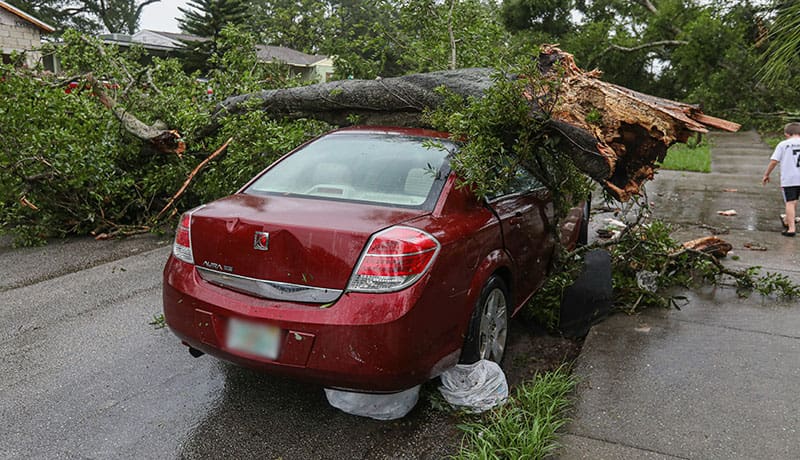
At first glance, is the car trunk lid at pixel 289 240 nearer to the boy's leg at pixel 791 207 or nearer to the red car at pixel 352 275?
the red car at pixel 352 275

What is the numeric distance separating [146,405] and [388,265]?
168 centimetres

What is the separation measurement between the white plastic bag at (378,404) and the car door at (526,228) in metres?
1.09

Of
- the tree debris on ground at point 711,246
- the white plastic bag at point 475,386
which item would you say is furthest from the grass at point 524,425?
Result: the tree debris on ground at point 711,246

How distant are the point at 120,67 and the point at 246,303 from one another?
6.13 metres

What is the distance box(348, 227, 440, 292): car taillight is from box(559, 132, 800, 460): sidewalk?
1111 millimetres

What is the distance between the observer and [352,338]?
2721 mm

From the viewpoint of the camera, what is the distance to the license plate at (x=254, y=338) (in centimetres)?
284

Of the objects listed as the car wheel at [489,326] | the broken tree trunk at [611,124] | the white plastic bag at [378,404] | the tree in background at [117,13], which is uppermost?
the tree in background at [117,13]

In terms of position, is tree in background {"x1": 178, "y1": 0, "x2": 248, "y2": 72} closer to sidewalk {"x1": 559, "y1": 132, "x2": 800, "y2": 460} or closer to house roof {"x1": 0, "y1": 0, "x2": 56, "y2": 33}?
house roof {"x1": 0, "y1": 0, "x2": 56, "y2": 33}

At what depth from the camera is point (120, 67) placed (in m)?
7.76

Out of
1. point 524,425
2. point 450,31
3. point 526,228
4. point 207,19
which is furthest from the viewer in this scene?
point 207,19

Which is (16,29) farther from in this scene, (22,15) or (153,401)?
(153,401)

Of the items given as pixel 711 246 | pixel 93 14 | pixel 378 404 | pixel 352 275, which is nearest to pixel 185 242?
pixel 352 275

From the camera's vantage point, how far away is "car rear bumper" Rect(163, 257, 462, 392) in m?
2.73
